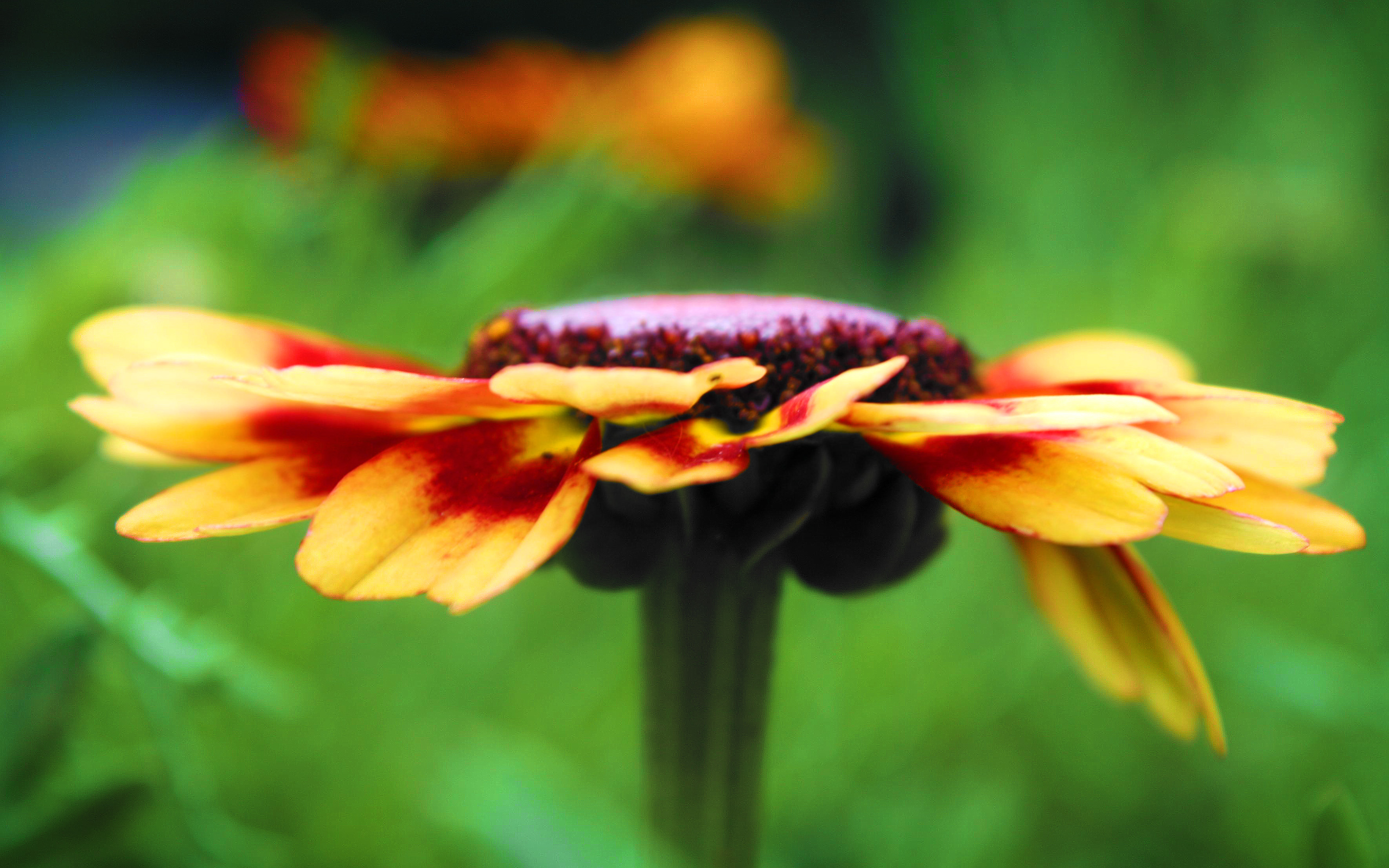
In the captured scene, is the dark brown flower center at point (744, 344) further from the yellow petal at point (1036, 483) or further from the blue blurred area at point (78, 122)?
the blue blurred area at point (78, 122)

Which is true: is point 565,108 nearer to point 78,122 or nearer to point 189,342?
point 189,342

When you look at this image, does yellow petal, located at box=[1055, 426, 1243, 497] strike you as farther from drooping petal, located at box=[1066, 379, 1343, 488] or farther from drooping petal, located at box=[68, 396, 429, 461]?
drooping petal, located at box=[68, 396, 429, 461]

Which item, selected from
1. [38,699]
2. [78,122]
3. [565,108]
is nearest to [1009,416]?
[38,699]

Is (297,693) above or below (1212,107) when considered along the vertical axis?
below

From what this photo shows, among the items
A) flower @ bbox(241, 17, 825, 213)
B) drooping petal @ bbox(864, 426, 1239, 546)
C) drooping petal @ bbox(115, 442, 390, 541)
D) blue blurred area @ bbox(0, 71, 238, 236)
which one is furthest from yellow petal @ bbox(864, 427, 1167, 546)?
blue blurred area @ bbox(0, 71, 238, 236)

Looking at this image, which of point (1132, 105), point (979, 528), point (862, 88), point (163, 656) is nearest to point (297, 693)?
point (163, 656)

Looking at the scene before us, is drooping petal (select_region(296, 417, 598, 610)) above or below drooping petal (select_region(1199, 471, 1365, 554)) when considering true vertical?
below

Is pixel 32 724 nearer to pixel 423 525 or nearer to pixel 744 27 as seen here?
pixel 423 525
